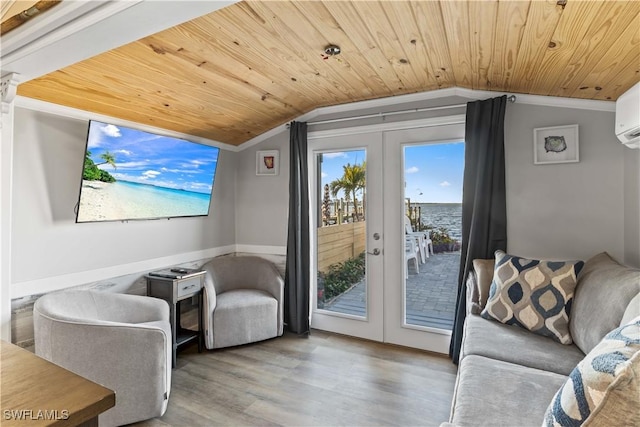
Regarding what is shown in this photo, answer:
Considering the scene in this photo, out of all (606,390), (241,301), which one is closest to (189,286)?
(241,301)

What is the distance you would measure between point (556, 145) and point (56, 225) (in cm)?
388

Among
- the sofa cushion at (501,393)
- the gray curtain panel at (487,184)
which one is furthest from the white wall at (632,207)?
the sofa cushion at (501,393)

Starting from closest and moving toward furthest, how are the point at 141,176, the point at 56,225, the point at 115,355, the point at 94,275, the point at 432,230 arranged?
1. the point at 115,355
2. the point at 56,225
3. the point at 94,275
4. the point at 141,176
5. the point at 432,230

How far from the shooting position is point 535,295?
2.18m

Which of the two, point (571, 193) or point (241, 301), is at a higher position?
point (571, 193)

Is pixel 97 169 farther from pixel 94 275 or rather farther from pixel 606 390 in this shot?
pixel 606 390

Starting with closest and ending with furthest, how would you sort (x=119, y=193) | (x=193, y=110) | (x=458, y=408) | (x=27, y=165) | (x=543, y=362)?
1. (x=458, y=408)
2. (x=543, y=362)
3. (x=27, y=165)
4. (x=119, y=193)
5. (x=193, y=110)

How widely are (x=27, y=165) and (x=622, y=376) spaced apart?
321 centimetres

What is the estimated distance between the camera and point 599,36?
1.58 m

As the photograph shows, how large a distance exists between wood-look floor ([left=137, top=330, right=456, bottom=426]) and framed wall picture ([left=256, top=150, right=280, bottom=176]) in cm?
188

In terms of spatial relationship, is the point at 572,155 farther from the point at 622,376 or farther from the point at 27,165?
the point at 27,165

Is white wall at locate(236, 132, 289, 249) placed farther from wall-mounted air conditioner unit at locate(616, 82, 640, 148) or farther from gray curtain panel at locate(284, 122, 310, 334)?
wall-mounted air conditioner unit at locate(616, 82, 640, 148)

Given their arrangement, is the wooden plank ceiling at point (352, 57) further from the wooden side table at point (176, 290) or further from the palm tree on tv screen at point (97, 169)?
the wooden side table at point (176, 290)

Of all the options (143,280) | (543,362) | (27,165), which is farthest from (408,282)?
(27,165)
